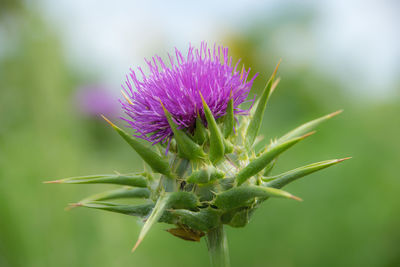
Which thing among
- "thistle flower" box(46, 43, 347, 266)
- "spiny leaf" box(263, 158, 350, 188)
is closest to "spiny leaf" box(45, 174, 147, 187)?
"thistle flower" box(46, 43, 347, 266)

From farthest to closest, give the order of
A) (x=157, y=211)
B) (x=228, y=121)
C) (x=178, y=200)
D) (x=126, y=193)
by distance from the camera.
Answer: (x=126, y=193) → (x=228, y=121) → (x=178, y=200) → (x=157, y=211)

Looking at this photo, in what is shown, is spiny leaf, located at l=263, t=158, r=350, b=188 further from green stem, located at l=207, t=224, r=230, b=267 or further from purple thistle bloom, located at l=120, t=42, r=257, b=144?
purple thistle bloom, located at l=120, t=42, r=257, b=144

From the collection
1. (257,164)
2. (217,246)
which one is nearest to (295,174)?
(257,164)

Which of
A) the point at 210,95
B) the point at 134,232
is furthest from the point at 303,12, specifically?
the point at 210,95

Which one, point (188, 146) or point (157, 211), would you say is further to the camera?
point (188, 146)

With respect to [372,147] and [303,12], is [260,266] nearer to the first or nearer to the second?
[372,147]

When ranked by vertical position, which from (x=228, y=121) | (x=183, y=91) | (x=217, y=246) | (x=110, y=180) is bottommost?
(x=217, y=246)

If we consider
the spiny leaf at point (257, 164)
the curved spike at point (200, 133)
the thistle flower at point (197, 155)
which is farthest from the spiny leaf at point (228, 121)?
the spiny leaf at point (257, 164)

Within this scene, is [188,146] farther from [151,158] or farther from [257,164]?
[257,164]

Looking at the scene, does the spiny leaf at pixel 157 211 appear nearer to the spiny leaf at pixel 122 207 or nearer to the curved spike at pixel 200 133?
the spiny leaf at pixel 122 207
